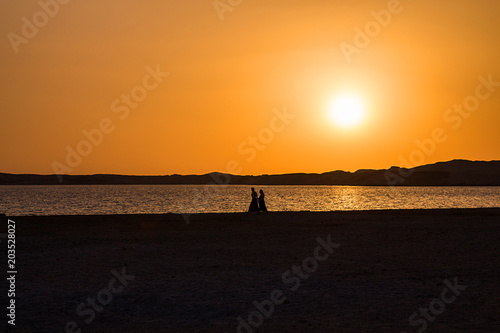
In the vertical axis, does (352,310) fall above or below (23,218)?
below

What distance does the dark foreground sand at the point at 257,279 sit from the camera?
10.6 metres

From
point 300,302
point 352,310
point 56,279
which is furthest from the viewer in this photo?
point 56,279

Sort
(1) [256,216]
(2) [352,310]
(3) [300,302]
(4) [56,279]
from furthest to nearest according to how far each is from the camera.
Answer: (1) [256,216] → (4) [56,279] → (3) [300,302] → (2) [352,310]

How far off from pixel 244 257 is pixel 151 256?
3037 millimetres

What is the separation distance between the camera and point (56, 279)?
47.6 feet

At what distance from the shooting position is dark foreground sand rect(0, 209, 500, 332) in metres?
10.6

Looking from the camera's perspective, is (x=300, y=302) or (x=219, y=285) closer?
(x=300, y=302)

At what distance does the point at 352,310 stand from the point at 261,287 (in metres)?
2.90

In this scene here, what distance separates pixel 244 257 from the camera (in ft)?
60.2

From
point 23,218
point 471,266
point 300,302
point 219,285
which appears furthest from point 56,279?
point 23,218

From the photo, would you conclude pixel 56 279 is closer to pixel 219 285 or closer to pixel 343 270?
pixel 219 285

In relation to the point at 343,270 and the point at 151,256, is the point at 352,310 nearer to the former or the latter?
the point at 343,270

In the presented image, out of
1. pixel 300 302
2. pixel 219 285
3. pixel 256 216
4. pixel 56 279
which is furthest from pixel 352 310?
pixel 256 216

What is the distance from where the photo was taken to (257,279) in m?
14.6
